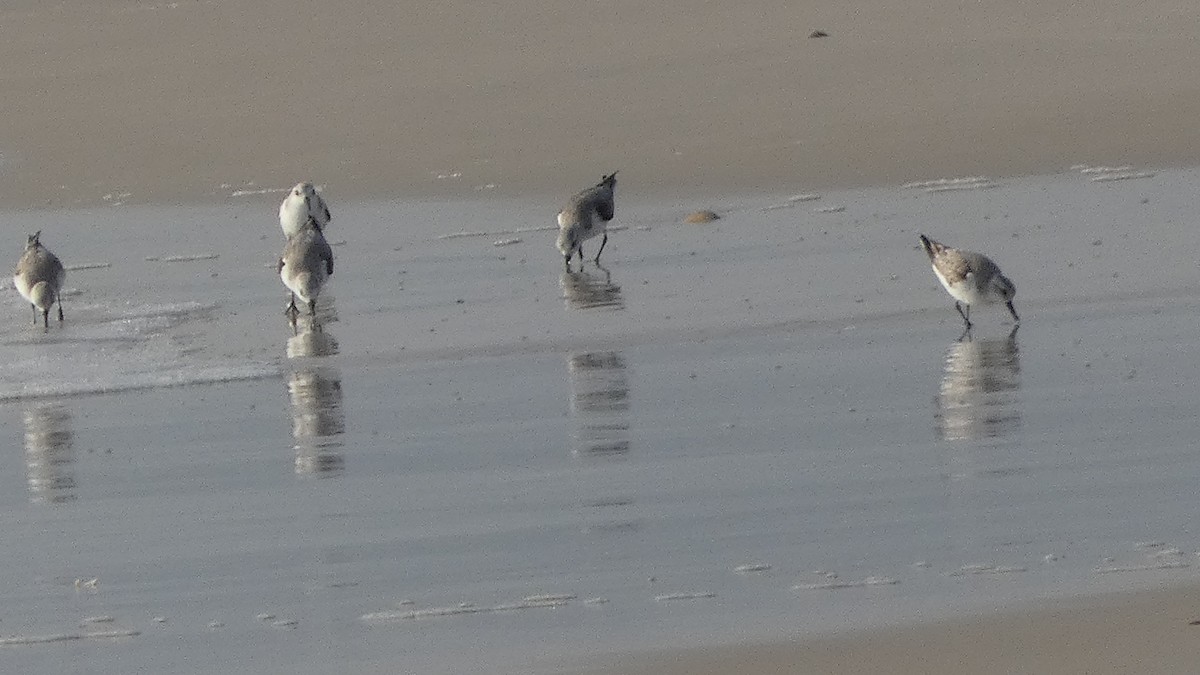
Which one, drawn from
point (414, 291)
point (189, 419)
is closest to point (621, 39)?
point (414, 291)

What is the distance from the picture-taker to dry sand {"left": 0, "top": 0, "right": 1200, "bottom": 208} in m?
17.2

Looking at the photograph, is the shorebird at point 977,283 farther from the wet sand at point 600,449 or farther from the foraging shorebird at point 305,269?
the foraging shorebird at point 305,269

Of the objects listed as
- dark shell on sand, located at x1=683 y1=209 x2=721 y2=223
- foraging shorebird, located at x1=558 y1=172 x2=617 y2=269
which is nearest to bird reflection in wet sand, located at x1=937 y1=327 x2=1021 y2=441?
foraging shorebird, located at x1=558 y1=172 x2=617 y2=269

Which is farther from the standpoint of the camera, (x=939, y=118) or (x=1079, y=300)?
(x=939, y=118)

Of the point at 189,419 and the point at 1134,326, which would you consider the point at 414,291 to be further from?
the point at 1134,326

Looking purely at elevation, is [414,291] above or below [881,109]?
below

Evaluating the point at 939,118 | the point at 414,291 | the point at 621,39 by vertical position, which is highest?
the point at 621,39

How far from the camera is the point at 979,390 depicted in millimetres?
9227

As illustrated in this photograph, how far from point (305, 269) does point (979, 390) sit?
4620 mm

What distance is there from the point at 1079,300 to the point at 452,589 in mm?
5460

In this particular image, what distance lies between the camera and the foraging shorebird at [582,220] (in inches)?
536

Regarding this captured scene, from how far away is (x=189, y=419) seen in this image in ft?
31.3

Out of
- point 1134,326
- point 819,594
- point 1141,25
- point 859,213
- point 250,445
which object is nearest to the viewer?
point 819,594

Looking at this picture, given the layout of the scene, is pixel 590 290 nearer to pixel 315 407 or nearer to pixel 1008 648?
pixel 315 407
